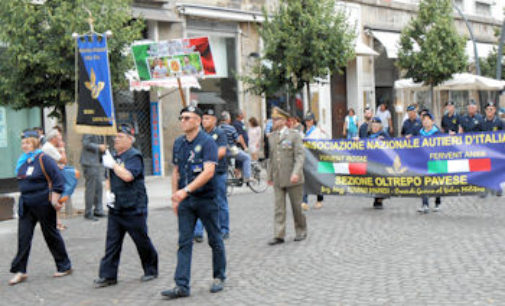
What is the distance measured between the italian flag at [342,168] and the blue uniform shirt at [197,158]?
6.08 metres

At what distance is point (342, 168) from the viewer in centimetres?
1243

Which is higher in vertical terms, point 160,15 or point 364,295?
point 160,15

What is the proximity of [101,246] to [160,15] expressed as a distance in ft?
41.4

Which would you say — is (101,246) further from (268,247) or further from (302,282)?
(302,282)

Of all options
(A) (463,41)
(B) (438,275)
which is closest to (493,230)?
(B) (438,275)

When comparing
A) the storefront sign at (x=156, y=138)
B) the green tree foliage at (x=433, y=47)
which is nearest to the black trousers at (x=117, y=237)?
the storefront sign at (x=156, y=138)

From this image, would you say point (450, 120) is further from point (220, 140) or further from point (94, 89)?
point (94, 89)

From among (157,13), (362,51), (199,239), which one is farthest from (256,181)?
(362,51)

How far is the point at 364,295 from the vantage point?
248 inches

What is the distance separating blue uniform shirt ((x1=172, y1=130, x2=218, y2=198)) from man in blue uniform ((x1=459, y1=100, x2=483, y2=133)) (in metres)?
8.91

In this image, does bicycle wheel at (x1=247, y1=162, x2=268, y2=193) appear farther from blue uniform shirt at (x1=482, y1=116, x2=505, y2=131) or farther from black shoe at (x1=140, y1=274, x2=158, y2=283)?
black shoe at (x1=140, y1=274, x2=158, y2=283)

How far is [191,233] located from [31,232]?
2.28 meters

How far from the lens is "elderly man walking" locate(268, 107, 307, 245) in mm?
9281

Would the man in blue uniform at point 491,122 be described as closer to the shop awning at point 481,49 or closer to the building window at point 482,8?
the shop awning at point 481,49
